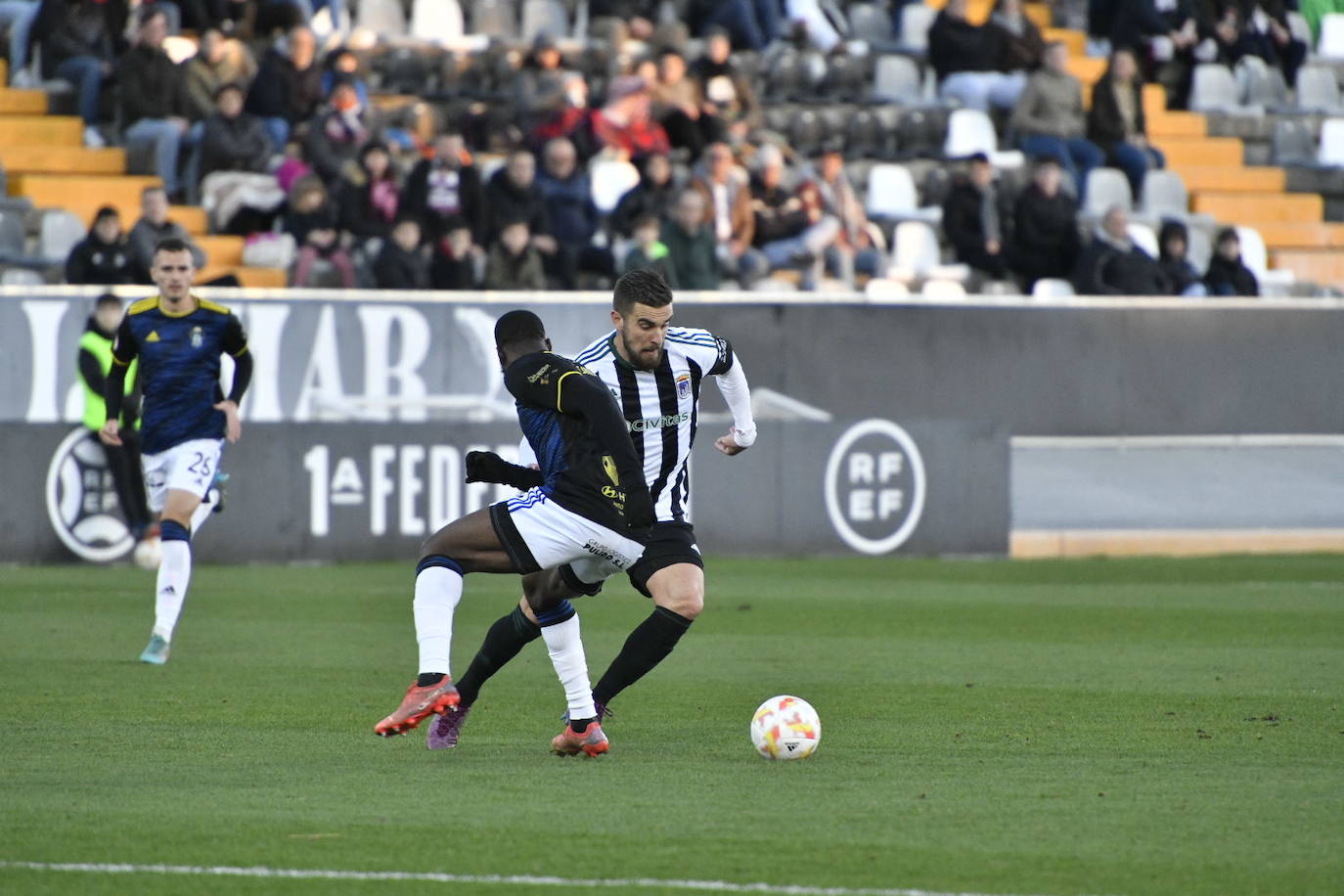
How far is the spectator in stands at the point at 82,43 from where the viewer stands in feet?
67.4

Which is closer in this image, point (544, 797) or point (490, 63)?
point (544, 797)

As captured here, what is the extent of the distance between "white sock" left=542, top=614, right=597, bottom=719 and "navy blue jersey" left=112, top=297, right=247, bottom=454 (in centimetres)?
411

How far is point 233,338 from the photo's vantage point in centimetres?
1149

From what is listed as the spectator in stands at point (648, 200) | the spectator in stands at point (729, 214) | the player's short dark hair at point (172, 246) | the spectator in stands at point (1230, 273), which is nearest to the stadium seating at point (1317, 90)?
the spectator in stands at point (1230, 273)

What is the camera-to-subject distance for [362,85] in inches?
829

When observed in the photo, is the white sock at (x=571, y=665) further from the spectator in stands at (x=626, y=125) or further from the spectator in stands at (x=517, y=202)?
the spectator in stands at (x=626, y=125)

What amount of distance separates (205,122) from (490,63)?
3565 millimetres

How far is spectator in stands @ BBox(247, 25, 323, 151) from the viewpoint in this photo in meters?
20.2

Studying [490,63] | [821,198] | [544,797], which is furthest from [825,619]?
[490,63]

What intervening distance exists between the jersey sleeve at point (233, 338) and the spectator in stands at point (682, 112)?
1057 cm

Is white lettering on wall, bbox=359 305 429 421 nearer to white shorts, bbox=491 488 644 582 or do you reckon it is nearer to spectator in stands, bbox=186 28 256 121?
spectator in stands, bbox=186 28 256 121

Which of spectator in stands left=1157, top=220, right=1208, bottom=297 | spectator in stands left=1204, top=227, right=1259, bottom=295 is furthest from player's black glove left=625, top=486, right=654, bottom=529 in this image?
spectator in stands left=1204, top=227, right=1259, bottom=295

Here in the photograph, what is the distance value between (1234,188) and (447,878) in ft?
70.4

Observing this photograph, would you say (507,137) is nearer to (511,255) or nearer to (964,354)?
(511,255)
